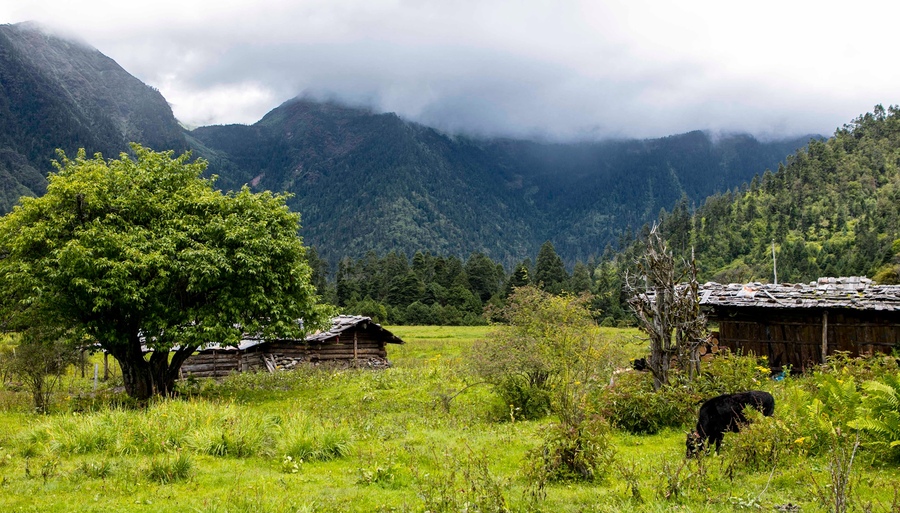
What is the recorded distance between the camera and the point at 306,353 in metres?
36.0

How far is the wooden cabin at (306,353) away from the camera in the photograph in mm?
34188

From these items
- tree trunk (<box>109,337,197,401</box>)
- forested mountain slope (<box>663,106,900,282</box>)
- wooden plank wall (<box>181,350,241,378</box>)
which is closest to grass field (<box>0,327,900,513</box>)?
tree trunk (<box>109,337,197,401</box>)

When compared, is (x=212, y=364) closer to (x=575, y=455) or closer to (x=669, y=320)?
(x=669, y=320)

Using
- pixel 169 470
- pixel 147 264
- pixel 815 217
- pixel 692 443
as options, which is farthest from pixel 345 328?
pixel 815 217

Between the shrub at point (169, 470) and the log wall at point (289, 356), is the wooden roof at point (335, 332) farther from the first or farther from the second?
the shrub at point (169, 470)

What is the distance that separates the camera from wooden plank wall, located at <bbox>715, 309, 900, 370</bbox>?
2383 centimetres

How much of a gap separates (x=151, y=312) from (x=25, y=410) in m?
4.64

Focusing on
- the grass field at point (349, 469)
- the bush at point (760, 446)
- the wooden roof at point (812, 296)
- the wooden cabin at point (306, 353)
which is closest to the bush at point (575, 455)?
the grass field at point (349, 469)

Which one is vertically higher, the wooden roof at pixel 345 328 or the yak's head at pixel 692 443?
the wooden roof at pixel 345 328

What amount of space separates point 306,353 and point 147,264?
57.7 ft

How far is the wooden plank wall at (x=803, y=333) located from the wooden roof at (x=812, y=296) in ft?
2.44

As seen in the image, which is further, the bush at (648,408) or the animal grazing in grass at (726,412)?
the bush at (648,408)

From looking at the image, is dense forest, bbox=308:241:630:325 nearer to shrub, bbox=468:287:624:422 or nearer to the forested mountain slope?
the forested mountain slope

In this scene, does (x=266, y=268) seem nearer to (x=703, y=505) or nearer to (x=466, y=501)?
(x=466, y=501)
